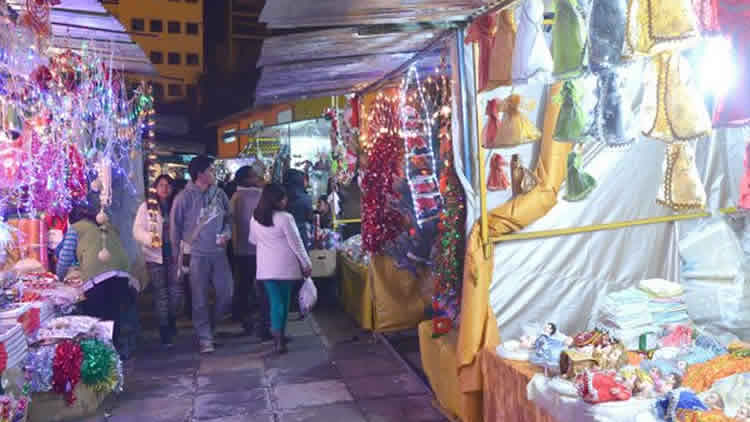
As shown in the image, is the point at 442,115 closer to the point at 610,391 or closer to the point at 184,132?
the point at 610,391

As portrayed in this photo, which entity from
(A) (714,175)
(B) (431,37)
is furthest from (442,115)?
(A) (714,175)

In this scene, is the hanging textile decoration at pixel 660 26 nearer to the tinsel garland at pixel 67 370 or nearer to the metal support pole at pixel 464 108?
the metal support pole at pixel 464 108

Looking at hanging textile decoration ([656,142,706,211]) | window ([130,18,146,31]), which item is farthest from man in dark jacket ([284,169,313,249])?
window ([130,18,146,31])

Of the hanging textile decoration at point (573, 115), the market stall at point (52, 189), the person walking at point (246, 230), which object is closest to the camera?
the hanging textile decoration at point (573, 115)

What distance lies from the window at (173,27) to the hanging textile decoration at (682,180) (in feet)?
89.6

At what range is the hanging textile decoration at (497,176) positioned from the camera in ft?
13.9

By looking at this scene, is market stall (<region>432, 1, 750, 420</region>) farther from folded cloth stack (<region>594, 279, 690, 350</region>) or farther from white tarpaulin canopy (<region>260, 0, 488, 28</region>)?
white tarpaulin canopy (<region>260, 0, 488, 28</region>)

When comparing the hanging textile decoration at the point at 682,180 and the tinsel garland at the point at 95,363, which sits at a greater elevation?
the hanging textile decoration at the point at 682,180

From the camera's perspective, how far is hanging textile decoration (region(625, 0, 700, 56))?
2.36 metres

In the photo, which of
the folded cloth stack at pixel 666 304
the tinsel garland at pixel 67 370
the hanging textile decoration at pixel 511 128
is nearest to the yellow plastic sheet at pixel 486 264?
the hanging textile decoration at pixel 511 128

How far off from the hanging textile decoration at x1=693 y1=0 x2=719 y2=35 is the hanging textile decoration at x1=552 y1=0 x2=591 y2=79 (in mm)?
477

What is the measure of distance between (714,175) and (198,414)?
419 cm

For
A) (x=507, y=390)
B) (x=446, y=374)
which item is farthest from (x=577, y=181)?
(x=446, y=374)

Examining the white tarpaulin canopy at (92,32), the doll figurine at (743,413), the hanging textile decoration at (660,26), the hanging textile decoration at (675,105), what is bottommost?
the doll figurine at (743,413)
